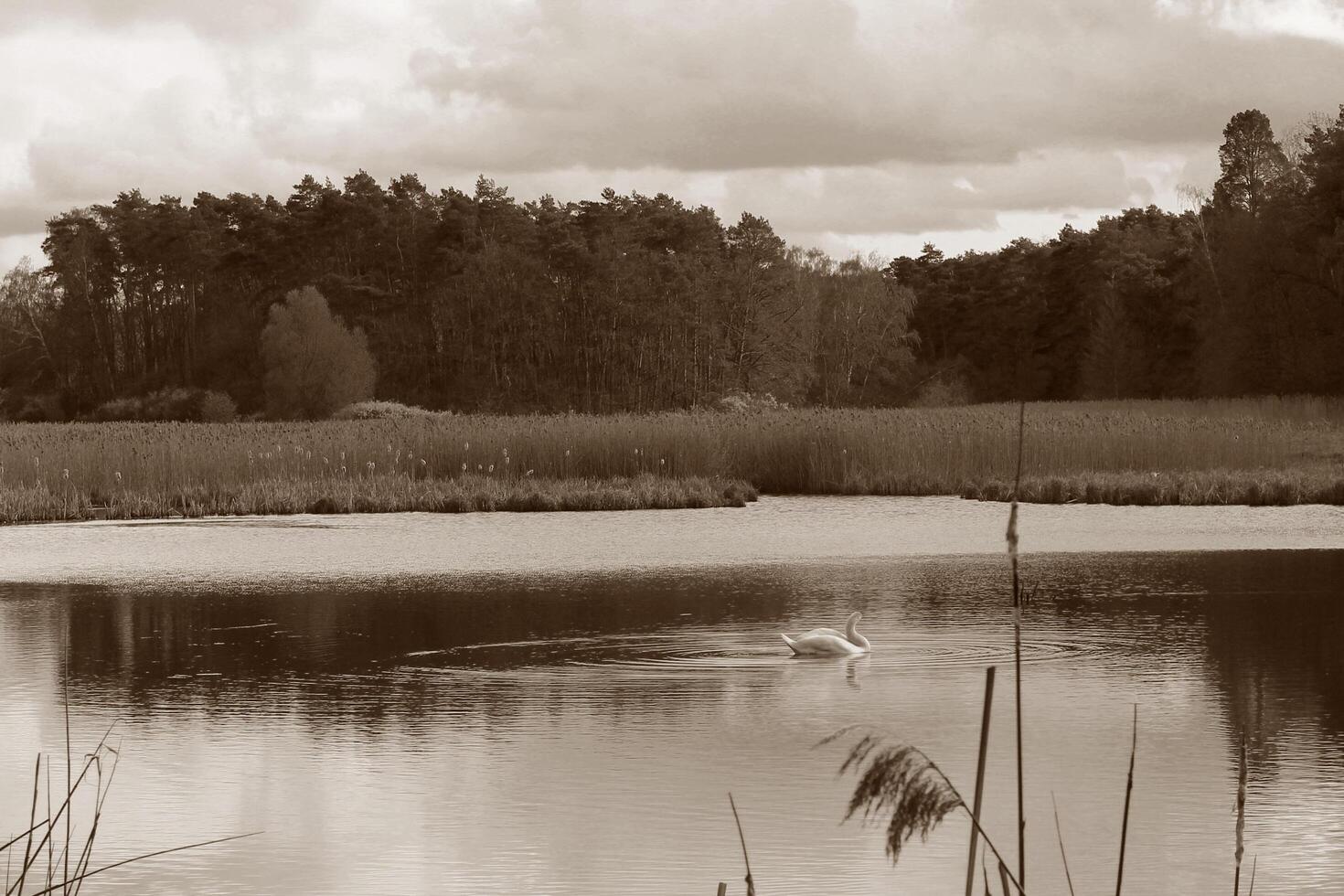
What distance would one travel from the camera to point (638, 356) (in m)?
63.9

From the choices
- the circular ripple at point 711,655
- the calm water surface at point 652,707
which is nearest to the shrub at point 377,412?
the calm water surface at point 652,707

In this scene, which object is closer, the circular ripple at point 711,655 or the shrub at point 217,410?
the circular ripple at point 711,655

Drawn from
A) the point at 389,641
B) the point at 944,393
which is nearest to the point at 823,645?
the point at 389,641

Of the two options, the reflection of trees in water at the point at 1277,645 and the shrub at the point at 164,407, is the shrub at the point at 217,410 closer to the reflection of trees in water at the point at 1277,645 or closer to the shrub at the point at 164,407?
the shrub at the point at 164,407

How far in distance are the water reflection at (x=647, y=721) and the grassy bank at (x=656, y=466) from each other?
28.3 feet

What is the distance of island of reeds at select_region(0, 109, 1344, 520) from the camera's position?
24.2 m

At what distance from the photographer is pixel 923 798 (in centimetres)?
202

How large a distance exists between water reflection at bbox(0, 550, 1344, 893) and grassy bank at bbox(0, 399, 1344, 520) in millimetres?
8624

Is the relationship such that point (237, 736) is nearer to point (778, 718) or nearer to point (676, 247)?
point (778, 718)

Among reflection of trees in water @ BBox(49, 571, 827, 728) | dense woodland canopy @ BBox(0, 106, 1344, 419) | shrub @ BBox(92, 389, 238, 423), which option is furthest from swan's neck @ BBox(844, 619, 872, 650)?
shrub @ BBox(92, 389, 238, 423)

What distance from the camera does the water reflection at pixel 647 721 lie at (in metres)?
5.55

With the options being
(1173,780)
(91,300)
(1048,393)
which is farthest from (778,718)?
(91,300)

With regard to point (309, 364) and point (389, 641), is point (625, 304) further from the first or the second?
point (389, 641)

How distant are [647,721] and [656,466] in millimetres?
16965
